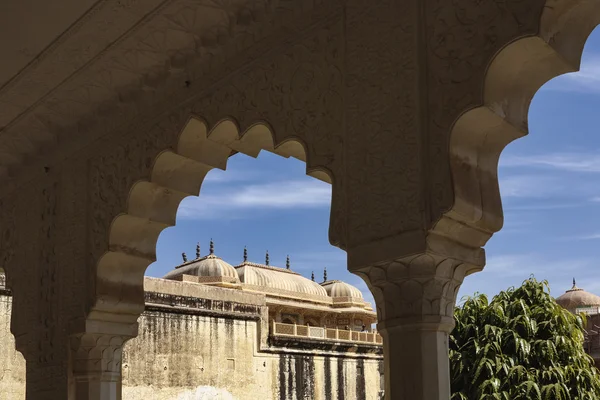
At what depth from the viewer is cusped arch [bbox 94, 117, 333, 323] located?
372cm

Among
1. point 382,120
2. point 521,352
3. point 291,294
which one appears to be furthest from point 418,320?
point 291,294

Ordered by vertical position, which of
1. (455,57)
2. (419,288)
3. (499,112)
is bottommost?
(419,288)

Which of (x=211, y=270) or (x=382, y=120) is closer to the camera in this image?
(x=382, y=120)

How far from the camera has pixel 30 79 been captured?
3.96 m

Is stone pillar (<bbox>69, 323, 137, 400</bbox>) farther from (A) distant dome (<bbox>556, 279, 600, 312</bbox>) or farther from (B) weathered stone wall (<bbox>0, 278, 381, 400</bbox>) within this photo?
(A) distant dome (<bbox>556, 279, 600, 312</bbox>)

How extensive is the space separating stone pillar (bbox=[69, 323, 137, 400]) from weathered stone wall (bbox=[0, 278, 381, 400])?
642 centimetres

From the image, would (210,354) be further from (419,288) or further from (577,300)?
(577,300)

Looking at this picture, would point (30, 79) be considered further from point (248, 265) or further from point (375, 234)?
point (248, 265)

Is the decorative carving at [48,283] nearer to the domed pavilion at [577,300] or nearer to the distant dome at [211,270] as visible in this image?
the distant dome at [211,270]

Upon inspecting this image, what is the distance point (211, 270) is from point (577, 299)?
15963 mm

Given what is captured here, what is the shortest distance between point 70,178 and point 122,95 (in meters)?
0.76

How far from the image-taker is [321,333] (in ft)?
54.0

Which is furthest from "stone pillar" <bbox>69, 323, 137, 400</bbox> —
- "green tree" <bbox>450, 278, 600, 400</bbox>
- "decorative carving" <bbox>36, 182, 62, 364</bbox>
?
"green tree" <bbox>450, 278, 600, 400</bbox>

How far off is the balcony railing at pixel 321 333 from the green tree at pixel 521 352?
325 centimetres
